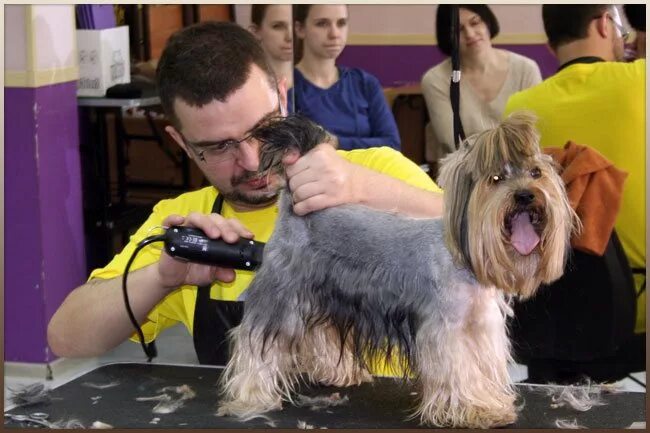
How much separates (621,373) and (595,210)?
401 mm

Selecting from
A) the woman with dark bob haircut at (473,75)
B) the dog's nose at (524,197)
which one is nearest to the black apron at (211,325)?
the dog's nose at (524,197)

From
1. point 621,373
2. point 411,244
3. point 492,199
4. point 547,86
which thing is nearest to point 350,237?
point 411,244

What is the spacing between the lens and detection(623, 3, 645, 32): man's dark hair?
5.43 ft

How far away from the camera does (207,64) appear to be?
1.52 metres

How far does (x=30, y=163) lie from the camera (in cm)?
310

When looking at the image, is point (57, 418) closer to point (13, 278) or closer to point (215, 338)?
point (215, 338)

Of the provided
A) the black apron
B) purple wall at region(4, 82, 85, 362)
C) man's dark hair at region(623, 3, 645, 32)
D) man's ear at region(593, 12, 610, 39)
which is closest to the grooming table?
the black apron

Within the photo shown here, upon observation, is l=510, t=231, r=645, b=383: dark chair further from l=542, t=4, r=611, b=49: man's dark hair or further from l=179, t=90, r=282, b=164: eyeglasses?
l=179, t=90, r=282, b=164: eyeglasses

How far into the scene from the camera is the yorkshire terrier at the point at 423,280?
1.06 meters

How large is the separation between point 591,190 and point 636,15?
1.05 feet

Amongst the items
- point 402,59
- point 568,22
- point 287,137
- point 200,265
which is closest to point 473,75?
point 402,59

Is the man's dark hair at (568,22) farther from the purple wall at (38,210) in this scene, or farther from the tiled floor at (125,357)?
the purple wall at (38,210)

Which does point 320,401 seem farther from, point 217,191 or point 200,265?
point 217,191

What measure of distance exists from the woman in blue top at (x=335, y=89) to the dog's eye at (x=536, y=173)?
1.78m
